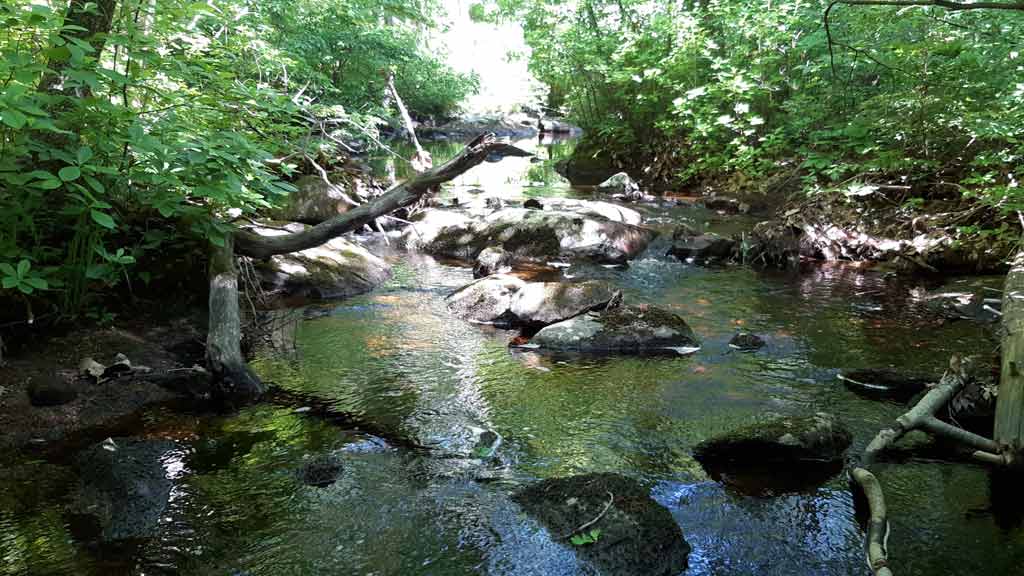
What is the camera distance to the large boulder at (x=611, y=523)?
112 inches

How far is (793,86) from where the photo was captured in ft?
41.3

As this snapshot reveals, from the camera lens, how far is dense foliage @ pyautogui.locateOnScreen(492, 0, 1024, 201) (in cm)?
736

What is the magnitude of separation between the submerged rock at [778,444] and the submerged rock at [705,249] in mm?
6015

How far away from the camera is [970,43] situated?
741 centimetres

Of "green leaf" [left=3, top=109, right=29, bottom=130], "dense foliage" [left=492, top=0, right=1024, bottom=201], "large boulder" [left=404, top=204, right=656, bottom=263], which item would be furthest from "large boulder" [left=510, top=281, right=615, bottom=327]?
"green leaf" [left=3, top=109, right=29, bottom=130]

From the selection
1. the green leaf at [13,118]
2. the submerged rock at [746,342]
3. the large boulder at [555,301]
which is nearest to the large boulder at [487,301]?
the large boulder at [555,301]

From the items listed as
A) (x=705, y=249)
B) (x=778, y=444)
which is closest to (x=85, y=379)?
(x=778, y=444)

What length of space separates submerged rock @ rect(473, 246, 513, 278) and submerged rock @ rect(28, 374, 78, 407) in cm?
545

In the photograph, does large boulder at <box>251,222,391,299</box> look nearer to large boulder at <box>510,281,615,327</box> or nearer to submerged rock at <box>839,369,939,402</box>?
large boulder at <box>510,281,615,327</box>

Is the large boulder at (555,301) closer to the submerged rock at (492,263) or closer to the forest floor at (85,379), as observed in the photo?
the submerged rock at (492,263)

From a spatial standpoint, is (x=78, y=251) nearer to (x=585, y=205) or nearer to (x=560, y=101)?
(x=585, y=205)

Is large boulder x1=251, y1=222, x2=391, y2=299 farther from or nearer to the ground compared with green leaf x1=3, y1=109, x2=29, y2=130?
nearer to the ground

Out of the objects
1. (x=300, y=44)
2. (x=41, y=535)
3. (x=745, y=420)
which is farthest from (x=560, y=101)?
(x=41, y=535)

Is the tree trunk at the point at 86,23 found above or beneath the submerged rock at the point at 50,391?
above
